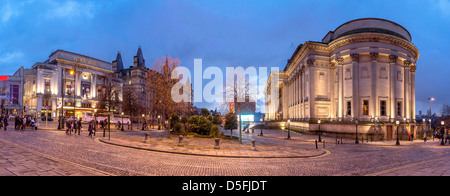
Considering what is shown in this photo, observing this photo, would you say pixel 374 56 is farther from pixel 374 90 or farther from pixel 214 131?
pixel 214 131

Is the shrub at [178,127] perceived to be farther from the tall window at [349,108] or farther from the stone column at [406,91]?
the stone column at [406,91]

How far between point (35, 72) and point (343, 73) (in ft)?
269

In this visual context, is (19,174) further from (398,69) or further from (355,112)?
(398,69)

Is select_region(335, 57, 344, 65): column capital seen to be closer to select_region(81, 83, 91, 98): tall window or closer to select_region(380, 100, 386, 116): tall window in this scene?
select_region(380, 100, 386, 116): tall window

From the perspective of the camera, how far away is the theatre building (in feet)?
208

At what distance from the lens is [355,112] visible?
39.7 meters

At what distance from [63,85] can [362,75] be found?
79690 millimetres

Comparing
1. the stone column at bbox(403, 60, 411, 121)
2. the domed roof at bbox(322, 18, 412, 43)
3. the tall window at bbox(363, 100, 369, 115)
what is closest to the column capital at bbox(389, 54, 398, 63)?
the stone column at bbox(403, 60, 411, 121)

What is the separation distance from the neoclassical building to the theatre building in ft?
Result: 163

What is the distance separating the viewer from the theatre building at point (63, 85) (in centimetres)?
6331

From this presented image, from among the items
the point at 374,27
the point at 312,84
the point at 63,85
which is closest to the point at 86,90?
the point at 63,85
